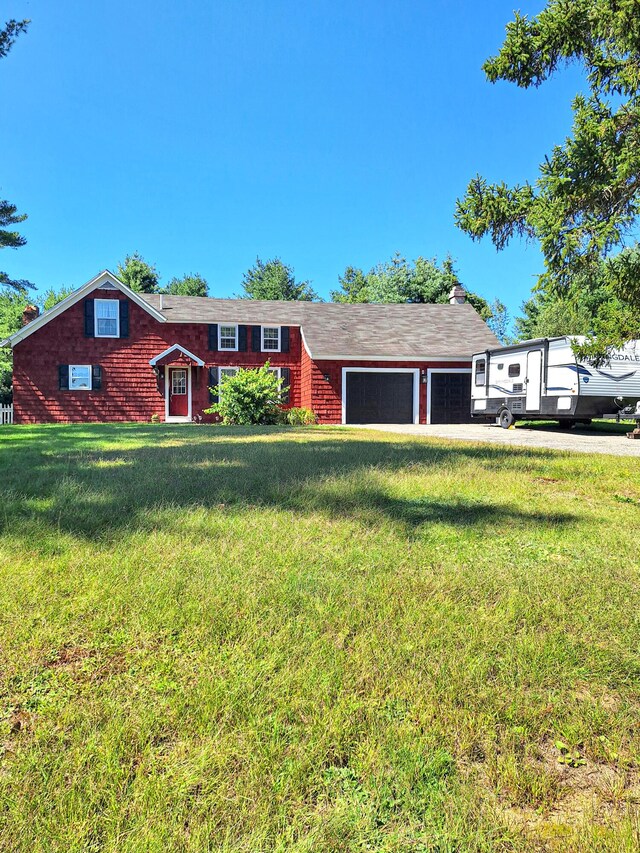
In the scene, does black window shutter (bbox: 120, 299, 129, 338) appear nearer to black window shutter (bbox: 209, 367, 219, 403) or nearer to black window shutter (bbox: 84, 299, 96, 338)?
black window shutter (bbox: 84, 299, 96, 338)

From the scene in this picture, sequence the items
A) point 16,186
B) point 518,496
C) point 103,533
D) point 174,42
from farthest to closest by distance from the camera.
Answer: point 16,186, point 174,42, point 518,496, point 103,533

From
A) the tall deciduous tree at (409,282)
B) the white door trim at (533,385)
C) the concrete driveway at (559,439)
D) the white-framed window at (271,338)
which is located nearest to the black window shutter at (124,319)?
the white-framed window at (271,338)

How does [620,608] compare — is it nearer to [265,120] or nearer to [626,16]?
[626,16]

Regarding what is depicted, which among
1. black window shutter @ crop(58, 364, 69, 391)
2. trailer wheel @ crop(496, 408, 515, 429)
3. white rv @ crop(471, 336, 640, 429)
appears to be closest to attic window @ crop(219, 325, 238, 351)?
black window shutter @ crop(58, 364, 69, 391)

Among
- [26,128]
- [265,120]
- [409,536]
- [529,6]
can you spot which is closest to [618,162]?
[529,6]

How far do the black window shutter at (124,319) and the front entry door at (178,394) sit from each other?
8.06 feet

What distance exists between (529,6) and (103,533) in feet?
39.7

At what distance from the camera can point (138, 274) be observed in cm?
4003

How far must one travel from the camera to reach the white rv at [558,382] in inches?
543

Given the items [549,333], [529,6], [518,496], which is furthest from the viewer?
[549,333]

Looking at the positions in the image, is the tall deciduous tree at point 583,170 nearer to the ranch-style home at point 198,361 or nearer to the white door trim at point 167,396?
the ranch-style home at point 198,361

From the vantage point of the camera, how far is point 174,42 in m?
15.7

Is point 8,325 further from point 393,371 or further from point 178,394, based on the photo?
point 393,371

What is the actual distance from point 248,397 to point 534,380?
9524 millimetres
